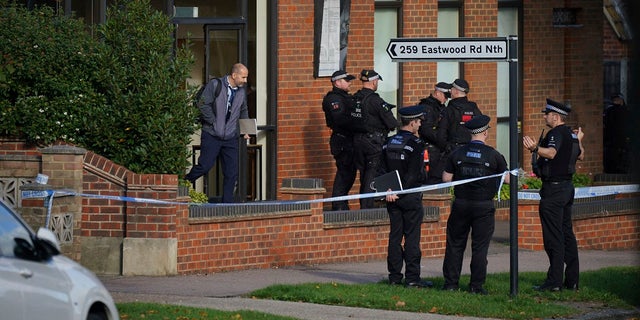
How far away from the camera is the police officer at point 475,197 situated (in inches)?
537

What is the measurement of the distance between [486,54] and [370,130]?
16.5 ft

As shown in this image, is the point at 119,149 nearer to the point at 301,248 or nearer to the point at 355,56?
the point at 301,248

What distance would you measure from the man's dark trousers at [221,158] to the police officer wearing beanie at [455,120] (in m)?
3.24

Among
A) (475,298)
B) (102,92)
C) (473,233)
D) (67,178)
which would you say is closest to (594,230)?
(473,233)

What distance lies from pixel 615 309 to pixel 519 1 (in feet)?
35.1

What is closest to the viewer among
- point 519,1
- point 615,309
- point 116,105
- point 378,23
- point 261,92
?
point 615,309

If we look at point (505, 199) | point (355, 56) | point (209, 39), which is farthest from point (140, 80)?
point (505, 199)

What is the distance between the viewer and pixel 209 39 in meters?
19.2

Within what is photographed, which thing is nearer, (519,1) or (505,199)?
(505,199)

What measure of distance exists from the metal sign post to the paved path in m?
1.24

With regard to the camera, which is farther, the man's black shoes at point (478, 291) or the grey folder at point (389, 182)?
the grey folder at point (389, 182)

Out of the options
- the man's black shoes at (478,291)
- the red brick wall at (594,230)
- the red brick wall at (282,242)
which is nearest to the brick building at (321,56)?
the red brick wall at (594,230)

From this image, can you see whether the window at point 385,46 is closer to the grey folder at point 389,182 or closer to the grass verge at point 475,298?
the grass verge at point 475,298

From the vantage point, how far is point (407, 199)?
14234 mm
